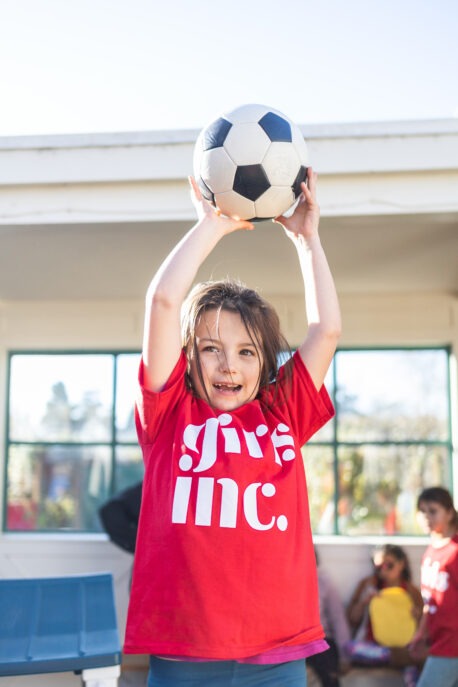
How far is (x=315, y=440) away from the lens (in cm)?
768

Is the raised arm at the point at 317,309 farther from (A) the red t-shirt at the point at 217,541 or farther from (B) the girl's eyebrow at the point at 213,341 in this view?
(A) the red t-shirt at the point at 217,541

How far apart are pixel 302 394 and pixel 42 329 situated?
5.95m

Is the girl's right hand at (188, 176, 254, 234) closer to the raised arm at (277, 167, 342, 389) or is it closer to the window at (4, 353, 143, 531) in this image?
the raised arm at (277, 167, 342, 389)

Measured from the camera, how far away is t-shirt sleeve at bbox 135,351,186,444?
88.7 inches

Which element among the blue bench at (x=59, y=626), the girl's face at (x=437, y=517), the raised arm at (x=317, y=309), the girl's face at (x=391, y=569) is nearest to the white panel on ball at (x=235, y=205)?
the raised arm at (x=317, y=309)

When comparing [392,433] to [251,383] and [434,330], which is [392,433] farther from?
[251,383]

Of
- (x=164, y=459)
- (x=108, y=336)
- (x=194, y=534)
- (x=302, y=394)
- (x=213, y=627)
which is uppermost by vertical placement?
(x=108, y=336)

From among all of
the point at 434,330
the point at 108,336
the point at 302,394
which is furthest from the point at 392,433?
the point at 302,394

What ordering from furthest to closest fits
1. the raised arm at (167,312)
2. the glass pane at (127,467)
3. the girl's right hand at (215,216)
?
the glass pane at (127,467)
the girl's right hand at (215,216)
the raised arm at (167,312)

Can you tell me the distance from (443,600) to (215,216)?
363 cm

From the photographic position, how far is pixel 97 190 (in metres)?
5.00

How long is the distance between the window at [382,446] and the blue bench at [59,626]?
3.49 metres

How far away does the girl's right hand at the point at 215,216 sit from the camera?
2439 millimetres

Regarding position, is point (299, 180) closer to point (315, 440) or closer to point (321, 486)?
point (315, 440)
